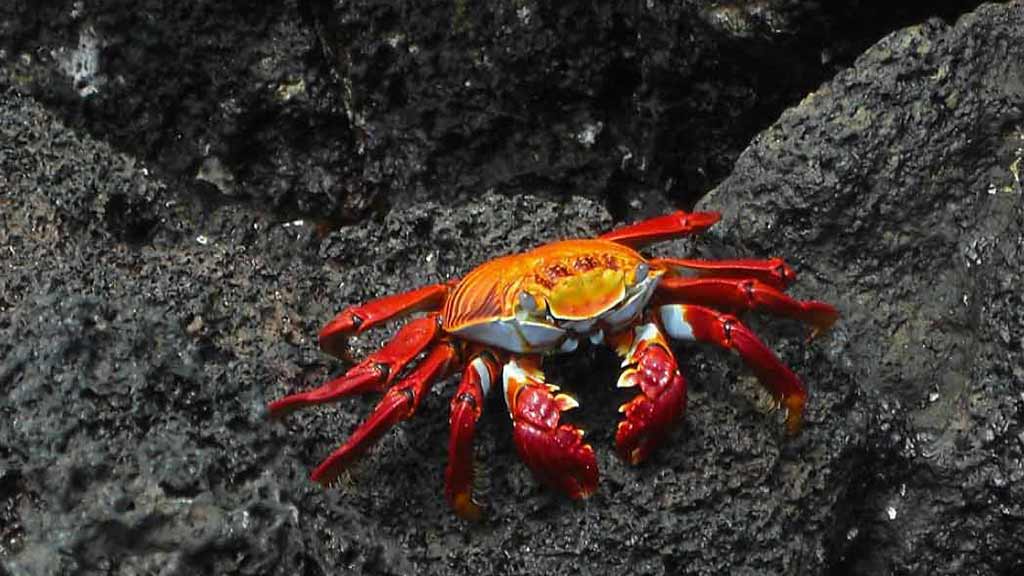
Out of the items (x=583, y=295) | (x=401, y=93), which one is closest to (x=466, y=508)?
(x=583, y=295)

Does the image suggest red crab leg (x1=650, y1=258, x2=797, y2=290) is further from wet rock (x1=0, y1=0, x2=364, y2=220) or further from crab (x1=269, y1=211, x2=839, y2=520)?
wet rock (x1=0, y1=0, x2=364, y2=220)

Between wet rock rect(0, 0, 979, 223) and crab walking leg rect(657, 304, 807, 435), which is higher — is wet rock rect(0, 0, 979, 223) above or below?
above

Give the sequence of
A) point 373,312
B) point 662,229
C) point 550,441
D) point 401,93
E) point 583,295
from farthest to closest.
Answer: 1. point 401,93
2. point 662,229
3. point 373,312
4. point 583,295
5. point 550,441

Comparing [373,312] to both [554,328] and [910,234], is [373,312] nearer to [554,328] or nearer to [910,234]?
[554,328]

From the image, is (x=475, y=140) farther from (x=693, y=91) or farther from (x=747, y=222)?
(x=747, y=222)

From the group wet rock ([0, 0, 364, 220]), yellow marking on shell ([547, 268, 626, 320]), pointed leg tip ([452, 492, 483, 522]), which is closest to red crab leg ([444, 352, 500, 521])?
pointed leg tip ([452, 492, 483, 522])

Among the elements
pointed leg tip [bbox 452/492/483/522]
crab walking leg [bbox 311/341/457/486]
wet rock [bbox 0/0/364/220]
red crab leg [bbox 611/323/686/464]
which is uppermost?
wet rock [bbox 0/0/364/220]

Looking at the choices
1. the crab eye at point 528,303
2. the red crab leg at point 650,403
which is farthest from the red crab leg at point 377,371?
the red crab leg at point 650,403
